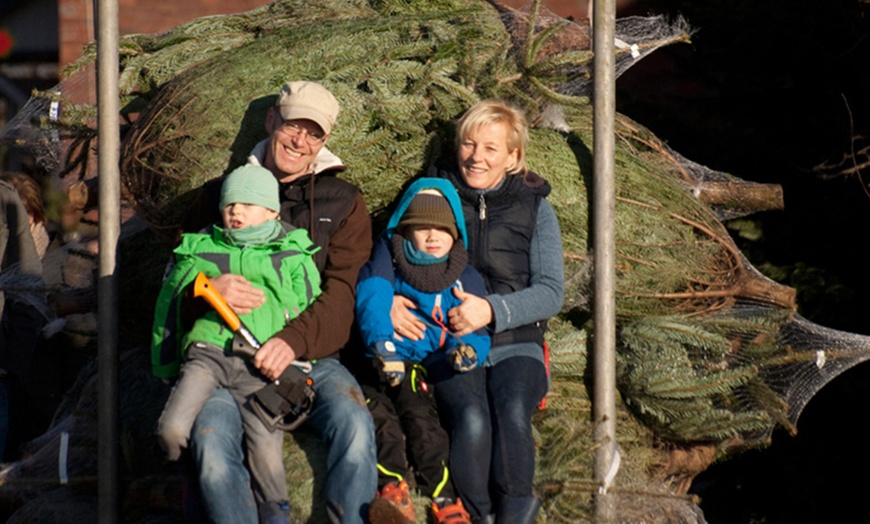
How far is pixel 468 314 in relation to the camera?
496 centimetres

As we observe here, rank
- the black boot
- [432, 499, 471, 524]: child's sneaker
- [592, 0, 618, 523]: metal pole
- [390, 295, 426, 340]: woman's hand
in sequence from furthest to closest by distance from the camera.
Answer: [592, 0, 618, 523]: metal pole, [390, 295, 426, 340]: woman's hand, the black boot, [432, 499, 471, 524]: child's sneaker

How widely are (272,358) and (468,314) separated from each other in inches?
30.1

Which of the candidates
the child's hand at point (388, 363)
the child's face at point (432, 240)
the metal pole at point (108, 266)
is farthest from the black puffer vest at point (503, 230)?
the metal pole at point (108, 266)

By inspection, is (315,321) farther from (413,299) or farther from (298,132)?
(298,132)

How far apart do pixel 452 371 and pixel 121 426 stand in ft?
4.68

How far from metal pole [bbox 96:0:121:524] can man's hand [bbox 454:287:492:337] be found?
4.38 ft

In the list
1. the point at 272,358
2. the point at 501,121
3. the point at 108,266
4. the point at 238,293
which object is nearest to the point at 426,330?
the point at 272,358

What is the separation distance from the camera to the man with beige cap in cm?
457

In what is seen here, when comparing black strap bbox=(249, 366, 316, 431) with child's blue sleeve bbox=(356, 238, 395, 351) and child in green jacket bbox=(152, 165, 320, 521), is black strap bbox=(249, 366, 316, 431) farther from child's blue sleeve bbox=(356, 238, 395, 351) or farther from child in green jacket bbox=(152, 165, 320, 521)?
child's blue sleeve bbox=(356, 238, 395, 351)

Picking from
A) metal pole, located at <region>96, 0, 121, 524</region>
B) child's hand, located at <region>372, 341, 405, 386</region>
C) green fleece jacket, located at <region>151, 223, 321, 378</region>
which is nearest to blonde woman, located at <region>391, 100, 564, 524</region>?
child's hand, located at <region>372, 341, 405, 386</region>

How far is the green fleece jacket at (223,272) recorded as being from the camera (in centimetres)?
480

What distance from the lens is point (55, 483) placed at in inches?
211

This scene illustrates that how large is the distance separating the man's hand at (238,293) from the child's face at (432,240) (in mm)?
670

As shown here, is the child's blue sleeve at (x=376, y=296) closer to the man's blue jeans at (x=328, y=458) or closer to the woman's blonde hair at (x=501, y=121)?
the man's blue jeans at (x=328, y=458)
